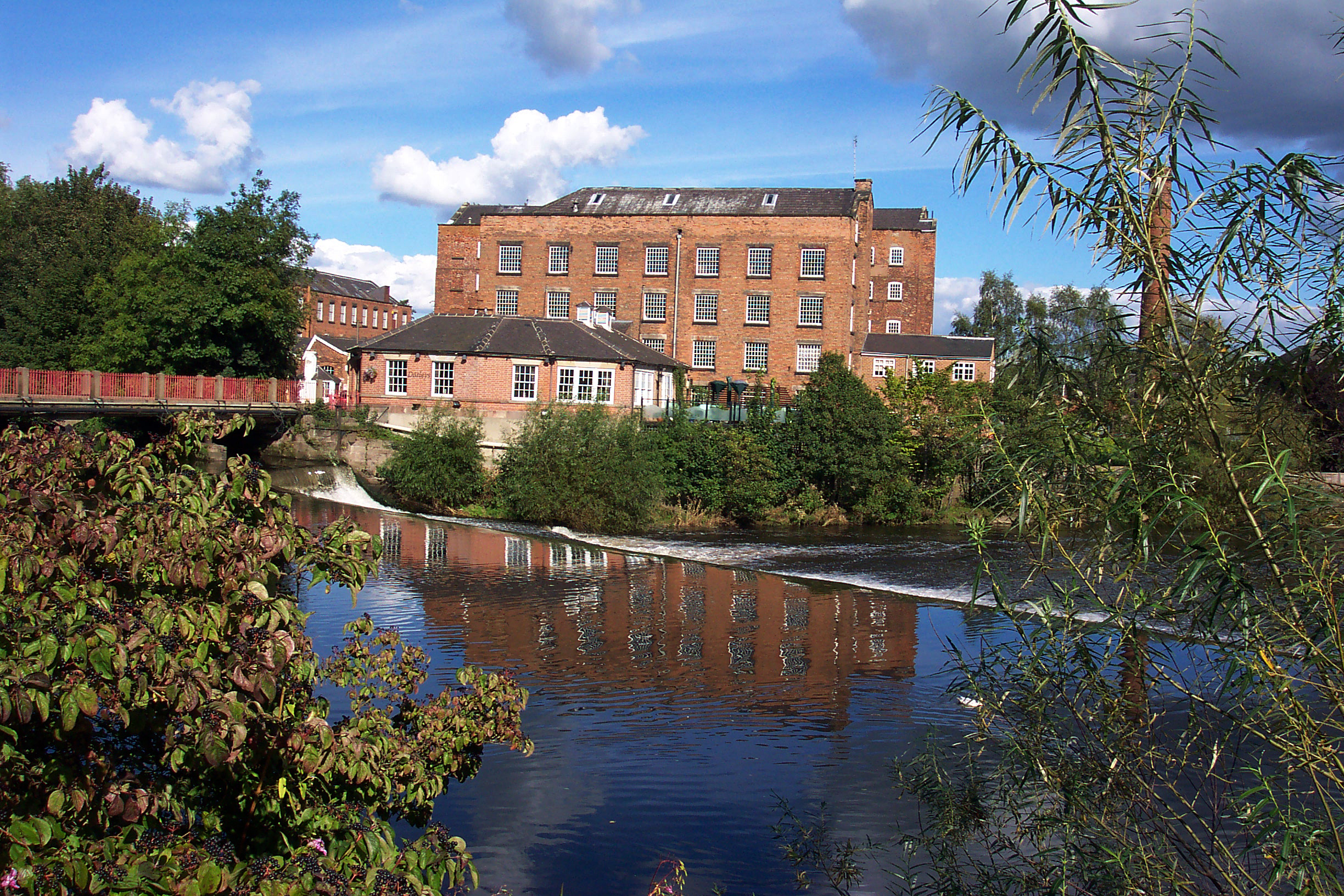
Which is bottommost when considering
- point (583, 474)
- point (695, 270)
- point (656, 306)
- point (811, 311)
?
point (583, 474)

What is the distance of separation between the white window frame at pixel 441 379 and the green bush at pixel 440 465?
595cm

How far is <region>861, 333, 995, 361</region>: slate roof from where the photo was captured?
4506cm

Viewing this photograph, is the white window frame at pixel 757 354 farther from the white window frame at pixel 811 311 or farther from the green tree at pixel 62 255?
the green tree at pixel 62 255

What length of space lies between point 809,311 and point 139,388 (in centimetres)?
2759

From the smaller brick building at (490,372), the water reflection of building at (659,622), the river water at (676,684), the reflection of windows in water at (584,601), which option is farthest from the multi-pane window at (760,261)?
the reflection of windows in water at (584,601)

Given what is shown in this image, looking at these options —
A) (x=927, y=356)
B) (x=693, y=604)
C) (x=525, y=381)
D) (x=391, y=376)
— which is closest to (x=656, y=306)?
(x=525, y=381)

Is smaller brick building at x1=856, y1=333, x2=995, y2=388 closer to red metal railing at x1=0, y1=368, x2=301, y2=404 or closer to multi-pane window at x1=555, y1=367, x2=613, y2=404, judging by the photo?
multi-pane window at x1=555, y1=367, x2=613, y2=404

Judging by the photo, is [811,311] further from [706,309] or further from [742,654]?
[742,654]

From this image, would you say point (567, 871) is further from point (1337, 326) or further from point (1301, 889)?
point (1337, 326)

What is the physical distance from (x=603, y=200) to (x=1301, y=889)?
156 feet

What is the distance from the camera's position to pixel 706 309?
1806 inches

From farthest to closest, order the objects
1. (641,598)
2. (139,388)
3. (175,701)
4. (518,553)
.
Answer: (139,388) → (518,553) → (641,598) → (175,701)

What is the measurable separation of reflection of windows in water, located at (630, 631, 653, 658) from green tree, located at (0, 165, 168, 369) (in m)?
32.0

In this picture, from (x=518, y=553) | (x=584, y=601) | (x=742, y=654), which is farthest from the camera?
(x=518, y=553)
